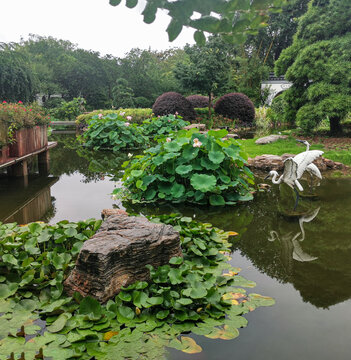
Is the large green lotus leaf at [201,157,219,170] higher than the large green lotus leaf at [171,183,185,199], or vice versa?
the large green lotus leaf at [201,157,219,170]

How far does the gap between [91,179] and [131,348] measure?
491 cm

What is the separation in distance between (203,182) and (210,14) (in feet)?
11.2

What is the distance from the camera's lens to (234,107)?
1598 cm

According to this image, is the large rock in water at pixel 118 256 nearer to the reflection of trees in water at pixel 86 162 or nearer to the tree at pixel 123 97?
the reflection of trees in water at pixel 86 162

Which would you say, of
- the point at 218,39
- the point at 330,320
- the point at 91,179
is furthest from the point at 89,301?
the point at 218,39

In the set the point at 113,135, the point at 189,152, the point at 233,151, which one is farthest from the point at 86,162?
the point at 233,151

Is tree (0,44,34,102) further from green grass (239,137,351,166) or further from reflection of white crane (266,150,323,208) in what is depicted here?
reflection of white crane (266,150,323,208)

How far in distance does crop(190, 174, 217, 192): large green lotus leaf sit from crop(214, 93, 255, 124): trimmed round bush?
12219 millimetres

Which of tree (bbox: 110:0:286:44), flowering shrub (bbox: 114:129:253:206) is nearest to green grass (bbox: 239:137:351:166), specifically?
flowering shrub (bbox: 114:129:253:206)

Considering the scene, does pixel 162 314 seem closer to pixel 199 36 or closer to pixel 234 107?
pixel 199 36

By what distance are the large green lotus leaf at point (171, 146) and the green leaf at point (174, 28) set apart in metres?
3.68

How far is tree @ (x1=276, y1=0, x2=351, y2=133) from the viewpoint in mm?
8508

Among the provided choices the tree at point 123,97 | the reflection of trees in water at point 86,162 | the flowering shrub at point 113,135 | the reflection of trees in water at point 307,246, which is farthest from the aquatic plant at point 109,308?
the tree at point 123,97

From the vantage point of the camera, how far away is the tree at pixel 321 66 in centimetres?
851
